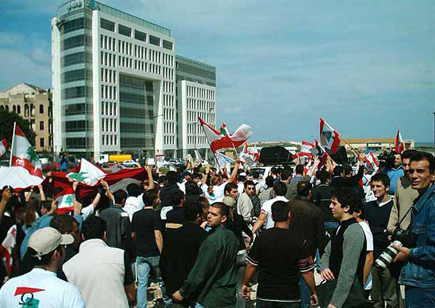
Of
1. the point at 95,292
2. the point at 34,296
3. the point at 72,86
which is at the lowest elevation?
the point at 95,292

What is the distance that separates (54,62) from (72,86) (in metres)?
7.34

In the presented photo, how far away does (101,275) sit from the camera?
13.5ft

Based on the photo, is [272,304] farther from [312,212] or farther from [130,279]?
[312,212]

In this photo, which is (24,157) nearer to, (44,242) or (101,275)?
(101,275)

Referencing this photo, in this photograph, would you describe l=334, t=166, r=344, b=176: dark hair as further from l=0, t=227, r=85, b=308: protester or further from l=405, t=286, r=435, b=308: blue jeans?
l=0, t=227, r=85, b=308: protester

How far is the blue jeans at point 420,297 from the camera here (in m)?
3.78

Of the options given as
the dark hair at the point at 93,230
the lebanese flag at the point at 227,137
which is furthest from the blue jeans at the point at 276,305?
the lebanese flag at the point at 227,137

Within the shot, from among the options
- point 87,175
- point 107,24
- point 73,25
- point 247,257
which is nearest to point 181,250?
point 247,257

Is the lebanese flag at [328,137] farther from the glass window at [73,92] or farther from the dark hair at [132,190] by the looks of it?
the glass window at [73,92]

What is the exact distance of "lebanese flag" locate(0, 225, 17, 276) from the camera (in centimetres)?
534

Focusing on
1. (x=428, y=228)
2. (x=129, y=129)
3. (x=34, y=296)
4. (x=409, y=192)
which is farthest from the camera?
(x=129, y=129)

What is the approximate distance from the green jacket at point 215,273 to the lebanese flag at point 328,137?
8640 mm

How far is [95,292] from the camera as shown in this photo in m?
4.11

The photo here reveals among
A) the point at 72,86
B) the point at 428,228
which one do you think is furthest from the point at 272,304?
the point at 72,86
